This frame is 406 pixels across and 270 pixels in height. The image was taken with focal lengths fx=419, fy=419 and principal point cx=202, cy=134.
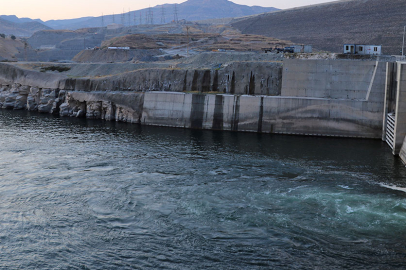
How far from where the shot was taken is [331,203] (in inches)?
1025

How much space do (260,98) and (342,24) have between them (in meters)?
89.2

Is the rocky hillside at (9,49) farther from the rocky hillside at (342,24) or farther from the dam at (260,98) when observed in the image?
the rocky hillside at (342,24)

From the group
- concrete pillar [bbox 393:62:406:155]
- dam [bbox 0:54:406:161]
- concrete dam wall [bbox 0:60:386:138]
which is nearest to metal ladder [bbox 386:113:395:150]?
dam [bbox 0:54:406:161]

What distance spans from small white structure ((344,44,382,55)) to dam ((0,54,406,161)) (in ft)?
27.9

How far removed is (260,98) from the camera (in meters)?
49.3

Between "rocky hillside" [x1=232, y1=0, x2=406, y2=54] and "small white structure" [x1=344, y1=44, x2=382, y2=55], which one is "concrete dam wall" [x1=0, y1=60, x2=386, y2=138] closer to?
"small white structure" [x1=344, y1=44, x2=382, y2=55]

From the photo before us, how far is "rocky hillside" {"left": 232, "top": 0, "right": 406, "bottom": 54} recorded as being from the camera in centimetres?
10400

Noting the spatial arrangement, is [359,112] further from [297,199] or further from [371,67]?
[297,199]

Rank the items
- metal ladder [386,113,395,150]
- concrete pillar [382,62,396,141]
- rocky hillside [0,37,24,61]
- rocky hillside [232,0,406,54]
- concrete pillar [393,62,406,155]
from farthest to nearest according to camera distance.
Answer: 1. rocky hillside [0,37,24,61]
2. rocky hillside [232,0,406,54]
3. concrete pillar [382,62,396,141]
4. metal ladder [386,113,395,150]
5. concrete pillar [393,62,406,155]

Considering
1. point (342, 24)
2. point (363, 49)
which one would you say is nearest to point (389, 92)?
point (363, 49)

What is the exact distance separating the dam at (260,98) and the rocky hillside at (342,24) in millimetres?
53840

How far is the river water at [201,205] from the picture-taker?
2003 centimetres

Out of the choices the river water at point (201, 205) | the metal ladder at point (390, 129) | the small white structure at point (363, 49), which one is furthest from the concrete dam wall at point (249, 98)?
the small white structure at point (363, 49)

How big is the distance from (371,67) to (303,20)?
105 metres
